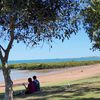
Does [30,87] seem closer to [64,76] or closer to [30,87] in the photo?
[30,87]

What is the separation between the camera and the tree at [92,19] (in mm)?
20997

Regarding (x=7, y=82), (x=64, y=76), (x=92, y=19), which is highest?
(x=92, y=19)

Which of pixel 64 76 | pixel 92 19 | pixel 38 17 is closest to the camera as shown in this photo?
pixel 38 17

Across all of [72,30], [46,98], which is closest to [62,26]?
[72,30]

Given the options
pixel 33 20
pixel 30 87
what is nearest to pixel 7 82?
pixel 33 20

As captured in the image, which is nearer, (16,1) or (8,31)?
(16,1)

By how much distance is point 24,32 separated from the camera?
51.8 feet

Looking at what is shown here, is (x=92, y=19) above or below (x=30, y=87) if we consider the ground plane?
above

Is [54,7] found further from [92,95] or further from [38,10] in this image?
[92,95]

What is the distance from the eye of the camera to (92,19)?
2258 centimetres

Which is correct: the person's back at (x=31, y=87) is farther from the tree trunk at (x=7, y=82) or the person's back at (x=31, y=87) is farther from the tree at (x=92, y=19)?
the tree trunk at (x=7, y=82)

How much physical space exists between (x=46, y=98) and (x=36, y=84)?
3720 mm

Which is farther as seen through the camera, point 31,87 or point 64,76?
point 64,76

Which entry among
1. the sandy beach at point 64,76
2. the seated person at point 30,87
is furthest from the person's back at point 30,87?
the sandy beach at point 64,76
